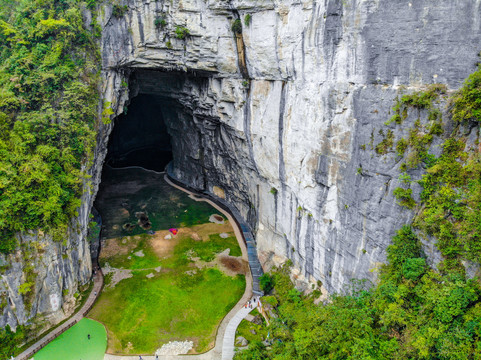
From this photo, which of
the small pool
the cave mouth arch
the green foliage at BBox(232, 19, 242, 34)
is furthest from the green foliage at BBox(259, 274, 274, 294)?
the green foliage at BBox(232, 19, 242, 34)

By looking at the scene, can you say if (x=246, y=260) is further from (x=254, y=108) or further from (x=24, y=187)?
(x=24, y=187)

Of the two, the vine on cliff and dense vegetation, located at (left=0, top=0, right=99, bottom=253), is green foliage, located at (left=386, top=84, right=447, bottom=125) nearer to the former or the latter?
the vine on cliff

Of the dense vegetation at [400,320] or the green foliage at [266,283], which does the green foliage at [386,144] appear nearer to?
the dense vegetation at [400,320]

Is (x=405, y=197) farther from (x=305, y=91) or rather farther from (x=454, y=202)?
(x=305, y=91)

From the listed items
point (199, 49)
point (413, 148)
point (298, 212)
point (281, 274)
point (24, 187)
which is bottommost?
point (281, 274)

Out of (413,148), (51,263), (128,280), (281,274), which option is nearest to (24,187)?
(51,263)

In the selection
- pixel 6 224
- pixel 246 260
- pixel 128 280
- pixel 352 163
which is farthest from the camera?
pixel 246 260

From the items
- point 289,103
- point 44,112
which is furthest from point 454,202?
point 44,112

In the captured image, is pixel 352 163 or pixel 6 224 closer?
pixel 352 163
